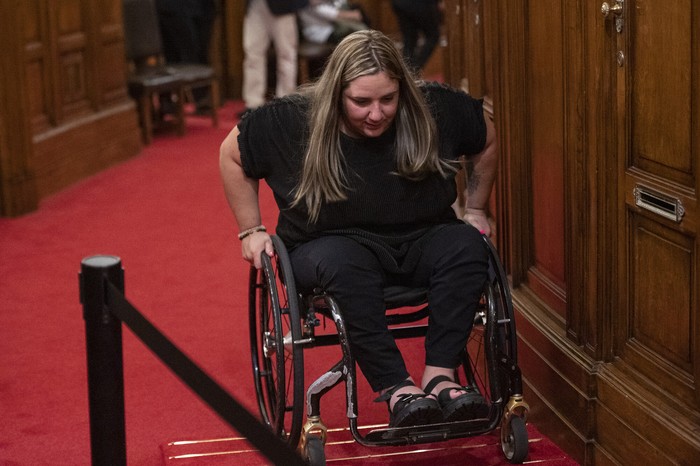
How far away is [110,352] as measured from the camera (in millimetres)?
2311

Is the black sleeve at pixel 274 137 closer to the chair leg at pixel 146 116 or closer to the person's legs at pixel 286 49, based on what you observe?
the chair leg at pixel 146 116

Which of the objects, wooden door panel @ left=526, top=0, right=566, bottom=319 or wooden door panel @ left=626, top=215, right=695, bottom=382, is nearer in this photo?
wooden door panel @ left=626, top=215, right=695, bottom=382

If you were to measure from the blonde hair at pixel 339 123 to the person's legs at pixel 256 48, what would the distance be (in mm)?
5262

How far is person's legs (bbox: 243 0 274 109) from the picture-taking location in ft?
27.0

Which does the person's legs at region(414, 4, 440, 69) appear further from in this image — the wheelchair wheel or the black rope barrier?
the black rope barrier

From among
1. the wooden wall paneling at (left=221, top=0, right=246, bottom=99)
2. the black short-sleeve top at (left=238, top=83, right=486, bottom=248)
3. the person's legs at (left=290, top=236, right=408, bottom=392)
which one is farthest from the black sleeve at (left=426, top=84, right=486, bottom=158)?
the wooden wall paneling at (left=221, top=0, right=246, bottom=99)

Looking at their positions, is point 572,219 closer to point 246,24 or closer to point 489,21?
point 489,21

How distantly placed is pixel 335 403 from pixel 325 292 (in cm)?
80

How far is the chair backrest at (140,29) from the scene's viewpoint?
25.2ft

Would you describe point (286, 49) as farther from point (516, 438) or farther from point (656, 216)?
point (656, 216)

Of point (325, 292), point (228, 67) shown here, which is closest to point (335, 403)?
point (325, 292)

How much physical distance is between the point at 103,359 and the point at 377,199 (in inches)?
37.3

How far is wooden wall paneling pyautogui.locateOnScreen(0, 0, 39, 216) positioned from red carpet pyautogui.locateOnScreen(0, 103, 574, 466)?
105mm

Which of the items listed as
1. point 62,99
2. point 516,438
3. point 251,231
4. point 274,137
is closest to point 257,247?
point 251,231
